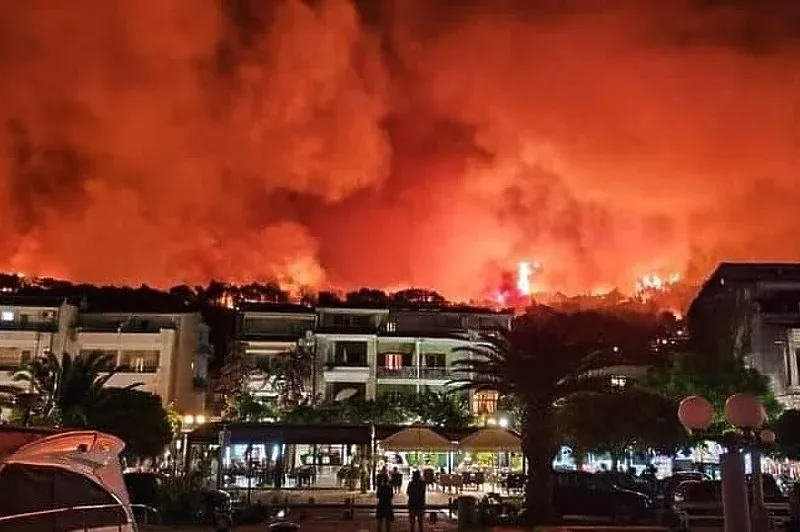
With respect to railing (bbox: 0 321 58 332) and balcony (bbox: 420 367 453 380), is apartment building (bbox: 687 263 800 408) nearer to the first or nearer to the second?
A: balcony (bbox: 420 367 453 380)

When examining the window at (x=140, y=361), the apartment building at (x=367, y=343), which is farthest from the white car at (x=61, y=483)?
the window at (x=140, y=361)

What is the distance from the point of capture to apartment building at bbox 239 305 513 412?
194 ft

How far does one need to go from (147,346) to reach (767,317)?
39271 mm

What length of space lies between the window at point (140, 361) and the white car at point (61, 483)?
50.9m

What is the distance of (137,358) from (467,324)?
23.4 m

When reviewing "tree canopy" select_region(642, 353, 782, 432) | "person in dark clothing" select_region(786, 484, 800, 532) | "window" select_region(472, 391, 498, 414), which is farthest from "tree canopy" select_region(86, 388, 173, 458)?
"person in dark clothing" select_region(786, 484, 800, 532)

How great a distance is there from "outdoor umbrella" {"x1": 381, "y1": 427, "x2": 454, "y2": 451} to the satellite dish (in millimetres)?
19138

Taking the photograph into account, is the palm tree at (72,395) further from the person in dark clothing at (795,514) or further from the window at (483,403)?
the window at (483,403)

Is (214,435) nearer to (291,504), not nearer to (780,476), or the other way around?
(291,504)

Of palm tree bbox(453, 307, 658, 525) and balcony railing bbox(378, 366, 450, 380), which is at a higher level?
balcony railing bbox(378, 366, 450, 380)

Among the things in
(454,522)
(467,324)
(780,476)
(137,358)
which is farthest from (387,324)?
(454,522)

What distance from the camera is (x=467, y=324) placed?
209ft


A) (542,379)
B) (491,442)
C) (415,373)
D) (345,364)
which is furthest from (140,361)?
(542,379)

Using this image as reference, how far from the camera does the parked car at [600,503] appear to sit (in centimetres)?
2781
